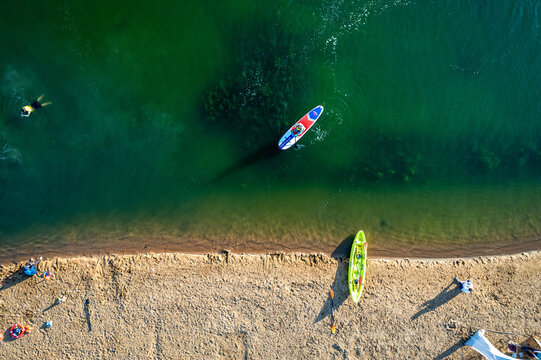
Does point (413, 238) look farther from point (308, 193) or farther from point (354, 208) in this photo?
point (308, 193)

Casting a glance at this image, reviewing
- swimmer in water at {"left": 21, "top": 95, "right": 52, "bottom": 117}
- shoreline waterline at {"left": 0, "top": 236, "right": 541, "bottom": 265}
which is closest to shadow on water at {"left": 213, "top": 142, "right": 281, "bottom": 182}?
shoreline waterline at {"left": 0, "top": 236, "right": 541, "bottom": 265}

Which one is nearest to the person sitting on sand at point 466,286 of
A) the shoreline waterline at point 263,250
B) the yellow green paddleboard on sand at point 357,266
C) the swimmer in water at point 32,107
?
the shoreline waterline at point 263,250

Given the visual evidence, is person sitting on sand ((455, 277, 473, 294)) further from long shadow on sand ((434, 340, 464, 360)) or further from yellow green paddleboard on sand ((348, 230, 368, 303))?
yellow green paddleboard on sand ((348, 230, 368, 303))

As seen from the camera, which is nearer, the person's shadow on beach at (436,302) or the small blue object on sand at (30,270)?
the small blue object on sand at (30,270)

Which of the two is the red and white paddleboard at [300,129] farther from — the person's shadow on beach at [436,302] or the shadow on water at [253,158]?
the person's shadow on beach at [436,302]

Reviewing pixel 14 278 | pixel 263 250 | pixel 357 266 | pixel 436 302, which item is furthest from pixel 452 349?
pixel 14 278

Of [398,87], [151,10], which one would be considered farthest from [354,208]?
[151,10]
